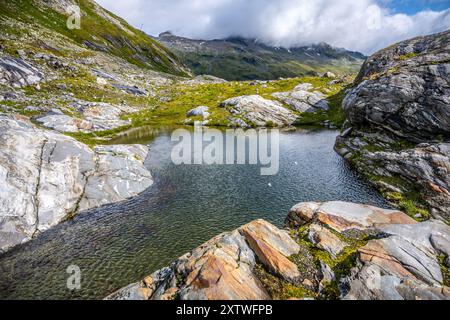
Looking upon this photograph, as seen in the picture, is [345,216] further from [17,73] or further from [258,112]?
[17,73]

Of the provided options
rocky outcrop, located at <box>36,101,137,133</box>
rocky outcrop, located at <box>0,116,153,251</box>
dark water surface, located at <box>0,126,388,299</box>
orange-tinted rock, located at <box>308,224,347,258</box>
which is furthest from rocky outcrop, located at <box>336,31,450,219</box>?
rocky outcrop, located at <box>36,101,137,133</box>

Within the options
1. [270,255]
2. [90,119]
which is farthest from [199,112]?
[270,255]

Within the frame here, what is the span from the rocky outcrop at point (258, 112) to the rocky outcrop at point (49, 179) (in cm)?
7516

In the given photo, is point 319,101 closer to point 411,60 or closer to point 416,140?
point 411,60

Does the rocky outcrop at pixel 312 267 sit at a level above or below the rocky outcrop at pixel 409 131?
below

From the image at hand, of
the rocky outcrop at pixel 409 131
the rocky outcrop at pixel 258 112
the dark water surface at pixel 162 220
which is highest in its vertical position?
the rocky outcrop at pixel 258 112

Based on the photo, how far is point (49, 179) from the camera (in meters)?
41.5

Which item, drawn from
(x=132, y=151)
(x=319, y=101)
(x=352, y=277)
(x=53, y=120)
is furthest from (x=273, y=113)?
(x=352, y=277)

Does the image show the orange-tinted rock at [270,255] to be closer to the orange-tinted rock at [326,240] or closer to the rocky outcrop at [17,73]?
the orange-tinted rock at [326,240]

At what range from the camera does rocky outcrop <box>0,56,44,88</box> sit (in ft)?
327

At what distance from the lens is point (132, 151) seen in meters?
64.8

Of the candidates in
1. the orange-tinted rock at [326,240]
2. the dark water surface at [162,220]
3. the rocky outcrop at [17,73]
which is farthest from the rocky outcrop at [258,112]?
the orange-tinted rock at [326,240]

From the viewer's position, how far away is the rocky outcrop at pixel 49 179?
1400 inches

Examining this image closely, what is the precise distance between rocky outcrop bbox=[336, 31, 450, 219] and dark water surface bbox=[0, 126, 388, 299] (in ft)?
15.7
